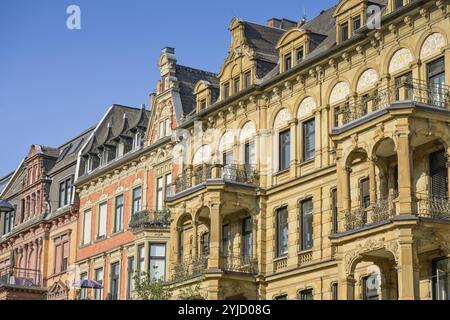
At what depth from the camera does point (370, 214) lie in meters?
35.8

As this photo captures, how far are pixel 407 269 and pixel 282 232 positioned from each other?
1151 centimetres

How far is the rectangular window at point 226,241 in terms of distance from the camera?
46.6m

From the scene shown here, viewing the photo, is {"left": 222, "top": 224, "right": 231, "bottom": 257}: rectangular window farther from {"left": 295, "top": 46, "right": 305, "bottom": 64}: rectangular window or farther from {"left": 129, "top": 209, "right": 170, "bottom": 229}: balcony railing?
{"left": 295, "top": 46, "right": 305, "bottom": 64}: rectangular window

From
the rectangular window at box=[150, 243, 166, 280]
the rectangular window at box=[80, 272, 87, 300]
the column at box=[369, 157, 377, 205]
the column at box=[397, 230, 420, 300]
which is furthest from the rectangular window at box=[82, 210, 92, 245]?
the column at box=[397, 230, 420, 300]

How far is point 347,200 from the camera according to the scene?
36719 mm

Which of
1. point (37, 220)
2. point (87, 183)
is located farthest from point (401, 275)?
point (37, 220)

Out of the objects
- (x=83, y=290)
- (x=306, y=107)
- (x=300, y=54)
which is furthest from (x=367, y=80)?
(x=83, y=290)

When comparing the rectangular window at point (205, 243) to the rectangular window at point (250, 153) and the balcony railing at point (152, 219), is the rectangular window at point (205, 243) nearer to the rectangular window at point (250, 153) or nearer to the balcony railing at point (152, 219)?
the balcony railing at point (152, 219)

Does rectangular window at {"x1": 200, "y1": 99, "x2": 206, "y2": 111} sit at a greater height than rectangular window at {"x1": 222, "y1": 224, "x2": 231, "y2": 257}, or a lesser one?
greater

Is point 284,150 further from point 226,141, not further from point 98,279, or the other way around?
point 98,279

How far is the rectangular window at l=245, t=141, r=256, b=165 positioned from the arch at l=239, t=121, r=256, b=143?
0.88 feet

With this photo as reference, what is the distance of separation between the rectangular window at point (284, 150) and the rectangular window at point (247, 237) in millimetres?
3012

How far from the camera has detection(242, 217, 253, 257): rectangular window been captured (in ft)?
149

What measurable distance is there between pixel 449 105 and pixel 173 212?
16765mm
